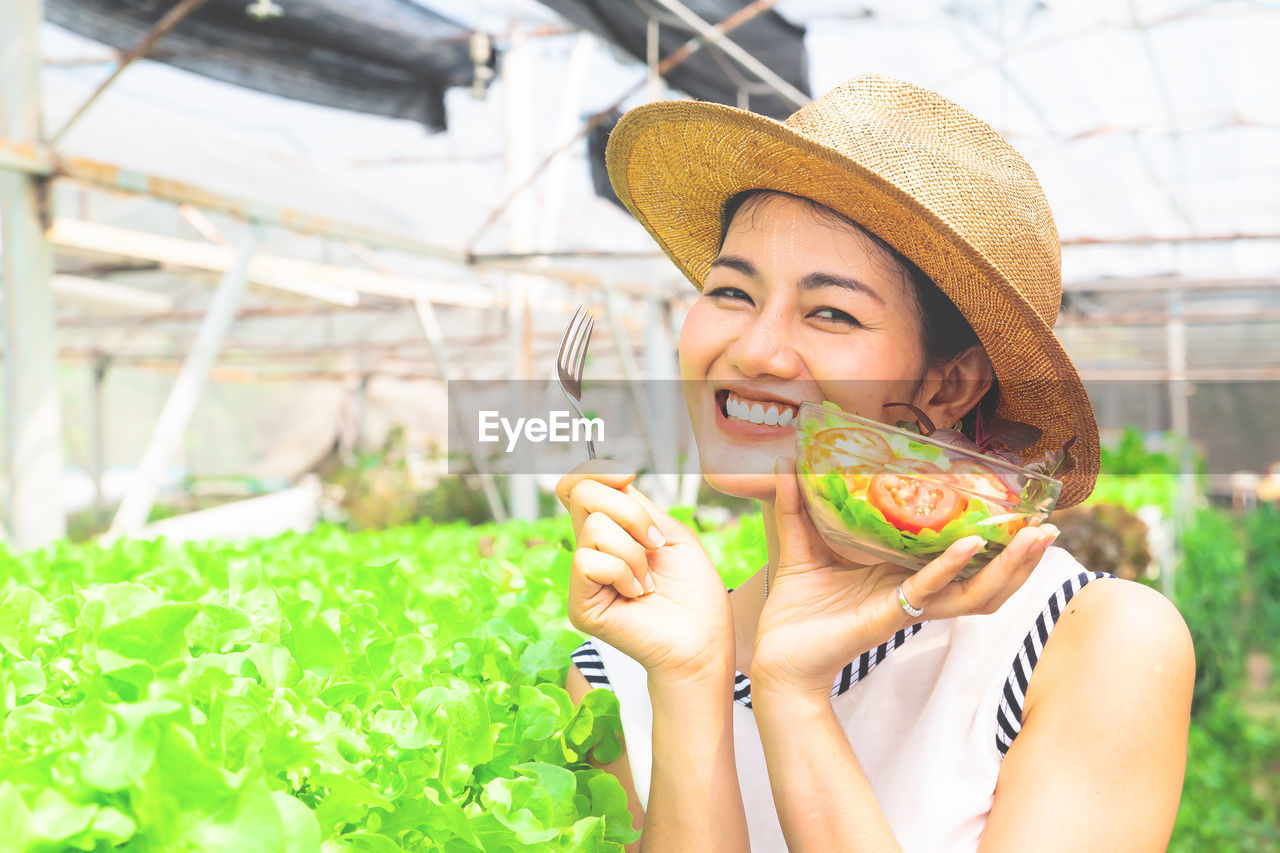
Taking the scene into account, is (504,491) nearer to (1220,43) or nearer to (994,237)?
(1220,43)

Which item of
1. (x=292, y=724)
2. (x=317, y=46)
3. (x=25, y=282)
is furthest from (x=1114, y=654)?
(x=317, y=46)

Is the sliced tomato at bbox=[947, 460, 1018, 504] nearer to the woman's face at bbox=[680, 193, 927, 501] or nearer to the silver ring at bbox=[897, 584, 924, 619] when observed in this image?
the silver ring at bbox=[897, 584, 924, 619]

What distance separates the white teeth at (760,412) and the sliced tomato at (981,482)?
0.83ft

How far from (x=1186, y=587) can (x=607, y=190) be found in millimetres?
4573

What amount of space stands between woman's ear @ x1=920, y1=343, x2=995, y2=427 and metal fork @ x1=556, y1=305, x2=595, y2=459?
17.5 inches

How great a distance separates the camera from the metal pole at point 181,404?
11.6ft

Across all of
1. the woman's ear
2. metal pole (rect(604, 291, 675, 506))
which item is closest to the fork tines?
the woman's ear

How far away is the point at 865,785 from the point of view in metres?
0.97

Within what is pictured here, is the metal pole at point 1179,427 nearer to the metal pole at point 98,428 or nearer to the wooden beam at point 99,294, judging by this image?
the wooden beam at point 99,294

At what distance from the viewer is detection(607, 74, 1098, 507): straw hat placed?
1121 millimetres

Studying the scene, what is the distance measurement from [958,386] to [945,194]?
0.28m

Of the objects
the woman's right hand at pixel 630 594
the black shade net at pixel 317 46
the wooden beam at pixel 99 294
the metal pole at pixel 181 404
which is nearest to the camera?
the woman's right hand at pixel 630 594

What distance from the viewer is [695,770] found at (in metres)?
1.04

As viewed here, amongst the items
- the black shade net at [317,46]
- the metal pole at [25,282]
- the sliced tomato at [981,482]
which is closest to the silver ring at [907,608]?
the sliced tomato at [981,482]
